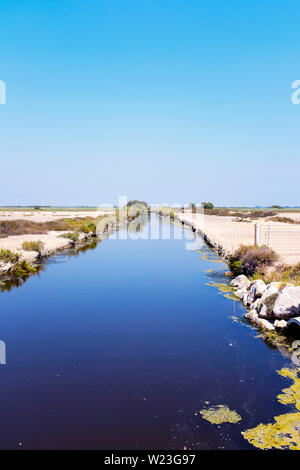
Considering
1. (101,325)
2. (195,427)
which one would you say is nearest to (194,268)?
(101,325)

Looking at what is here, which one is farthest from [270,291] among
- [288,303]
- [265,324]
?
[265,324]

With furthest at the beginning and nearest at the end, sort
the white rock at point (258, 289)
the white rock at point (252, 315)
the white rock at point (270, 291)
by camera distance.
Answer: the white rock at point (258, 289)
the white rock at point (252, 315)
the white rock at point (270, 291)

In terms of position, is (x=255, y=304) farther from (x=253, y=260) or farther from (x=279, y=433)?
(x=279, y=433)

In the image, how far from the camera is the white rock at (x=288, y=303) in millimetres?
7840

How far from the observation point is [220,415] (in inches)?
189

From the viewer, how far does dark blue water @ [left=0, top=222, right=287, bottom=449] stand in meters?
4.47

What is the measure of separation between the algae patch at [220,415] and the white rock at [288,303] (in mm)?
3718

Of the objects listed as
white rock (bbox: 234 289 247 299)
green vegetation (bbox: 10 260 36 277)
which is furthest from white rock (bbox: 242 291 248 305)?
green vegetation (bbox: 10 260 36 277)

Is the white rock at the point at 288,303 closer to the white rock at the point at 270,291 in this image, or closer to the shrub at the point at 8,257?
Answer: the white rock at the point at 270,291

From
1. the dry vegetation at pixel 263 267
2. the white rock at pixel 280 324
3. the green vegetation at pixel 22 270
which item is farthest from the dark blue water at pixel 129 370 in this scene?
the green vegetation at pixel 22 270

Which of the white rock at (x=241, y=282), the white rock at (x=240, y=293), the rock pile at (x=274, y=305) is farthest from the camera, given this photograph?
the white rock at (x=241, y=282)

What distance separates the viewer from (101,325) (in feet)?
28.0

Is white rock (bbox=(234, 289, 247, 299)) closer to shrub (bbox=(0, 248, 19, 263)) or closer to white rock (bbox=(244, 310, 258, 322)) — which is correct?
white rock (bbox=(244, 310, 258, 322))

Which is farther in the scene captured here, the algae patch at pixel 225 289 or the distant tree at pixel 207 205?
the distant tree at pixel 207 205
